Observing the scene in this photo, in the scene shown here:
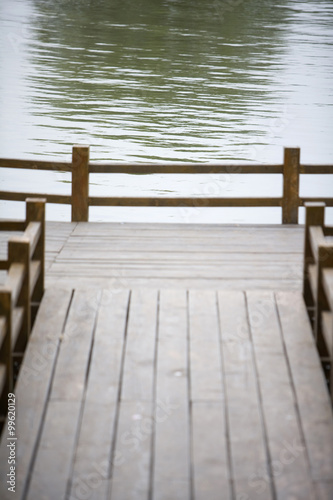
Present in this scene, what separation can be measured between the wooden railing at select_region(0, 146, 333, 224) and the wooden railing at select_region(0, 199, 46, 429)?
2.89 metres

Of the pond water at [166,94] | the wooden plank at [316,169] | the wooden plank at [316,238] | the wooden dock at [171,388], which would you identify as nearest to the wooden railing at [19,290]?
the wooden dock at [171,388]

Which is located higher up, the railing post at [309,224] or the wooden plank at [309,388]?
the railing post at [309,224]

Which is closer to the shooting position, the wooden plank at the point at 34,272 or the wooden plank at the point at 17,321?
the wooden plank at the point at 17,321

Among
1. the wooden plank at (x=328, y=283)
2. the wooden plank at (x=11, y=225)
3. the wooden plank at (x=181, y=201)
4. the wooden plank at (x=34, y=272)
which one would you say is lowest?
the wooden plank at (x=34, y=272)

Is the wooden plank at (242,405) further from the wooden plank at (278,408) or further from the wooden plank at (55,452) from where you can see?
the wooden plank at (55,452)

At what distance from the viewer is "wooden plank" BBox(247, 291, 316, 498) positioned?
3.81m

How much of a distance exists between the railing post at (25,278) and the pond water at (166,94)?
1402 cm

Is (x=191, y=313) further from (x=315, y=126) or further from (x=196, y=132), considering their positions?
(x=315, y=126)

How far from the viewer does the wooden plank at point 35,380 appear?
13.0 feet

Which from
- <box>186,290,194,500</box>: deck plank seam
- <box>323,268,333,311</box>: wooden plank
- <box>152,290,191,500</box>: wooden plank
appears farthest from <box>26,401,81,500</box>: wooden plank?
<box>323,268,333,311</box>: wooden plank

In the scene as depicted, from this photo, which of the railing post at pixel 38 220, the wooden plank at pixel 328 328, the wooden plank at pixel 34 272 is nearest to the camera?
the wooden plank at pixel 328 328

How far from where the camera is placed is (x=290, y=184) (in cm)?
902

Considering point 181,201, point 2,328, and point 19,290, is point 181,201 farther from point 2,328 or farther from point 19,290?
point 2,328

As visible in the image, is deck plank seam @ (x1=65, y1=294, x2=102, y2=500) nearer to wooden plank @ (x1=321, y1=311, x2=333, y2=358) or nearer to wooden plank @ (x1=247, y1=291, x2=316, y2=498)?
wooden plank @ (x1=247, y1=291, x2=316, y2=498)
